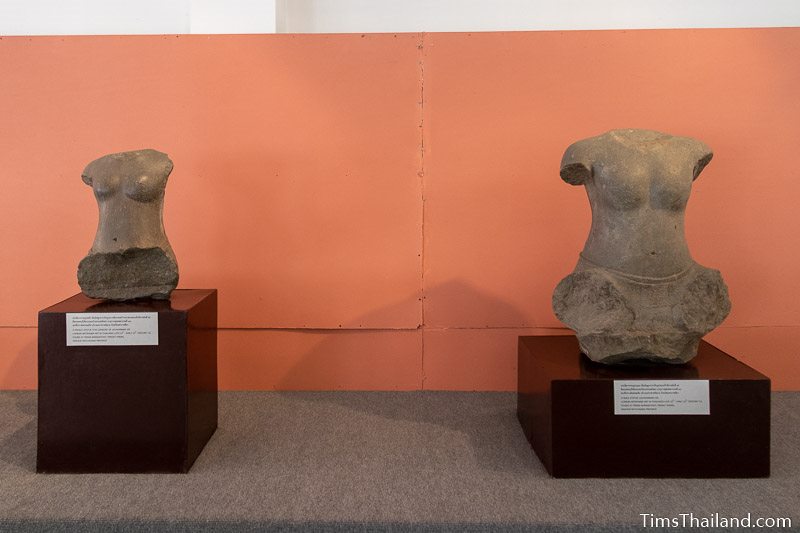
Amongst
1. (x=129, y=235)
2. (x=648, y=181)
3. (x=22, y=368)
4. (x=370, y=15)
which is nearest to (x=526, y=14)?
(x=370, y=15)

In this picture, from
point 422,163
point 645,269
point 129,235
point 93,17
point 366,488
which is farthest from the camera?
point 93,17

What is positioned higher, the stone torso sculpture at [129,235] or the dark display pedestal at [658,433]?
the stone torso sculpture at [129,235]

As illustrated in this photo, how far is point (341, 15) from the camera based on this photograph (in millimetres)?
3184

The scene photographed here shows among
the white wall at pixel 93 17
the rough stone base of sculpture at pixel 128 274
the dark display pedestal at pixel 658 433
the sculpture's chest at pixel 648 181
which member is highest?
the white wall at pixel 93 17

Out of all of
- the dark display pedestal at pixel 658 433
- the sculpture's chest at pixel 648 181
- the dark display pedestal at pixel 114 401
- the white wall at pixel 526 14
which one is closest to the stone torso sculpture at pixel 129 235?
the dark display pedestal at pixel 114 401

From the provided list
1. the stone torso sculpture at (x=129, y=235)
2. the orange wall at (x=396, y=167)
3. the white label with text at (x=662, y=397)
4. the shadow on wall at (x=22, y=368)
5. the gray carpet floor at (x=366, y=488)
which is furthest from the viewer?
the shadow on wall at (x=22, y=368)

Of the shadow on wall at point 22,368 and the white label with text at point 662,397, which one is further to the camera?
the shadow on wall at point 22,368

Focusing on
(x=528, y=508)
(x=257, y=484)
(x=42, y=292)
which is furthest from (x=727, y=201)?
(x=42, y=292)

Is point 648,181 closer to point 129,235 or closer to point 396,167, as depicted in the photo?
point 396,167

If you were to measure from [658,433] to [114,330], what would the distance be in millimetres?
1821

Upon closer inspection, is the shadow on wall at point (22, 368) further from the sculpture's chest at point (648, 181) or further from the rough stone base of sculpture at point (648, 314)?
the sculpture's chest at point (648, 181)

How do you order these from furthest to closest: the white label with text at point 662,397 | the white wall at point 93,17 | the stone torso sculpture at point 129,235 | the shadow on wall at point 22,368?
the white wall at point 93,17
the shadow on wall at point 22,368
the stone torso sculpture at point 129,235
the white label with text at point 662,397

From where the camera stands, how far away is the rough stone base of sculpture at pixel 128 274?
2.22 meters

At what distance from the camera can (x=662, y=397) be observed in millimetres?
1979
